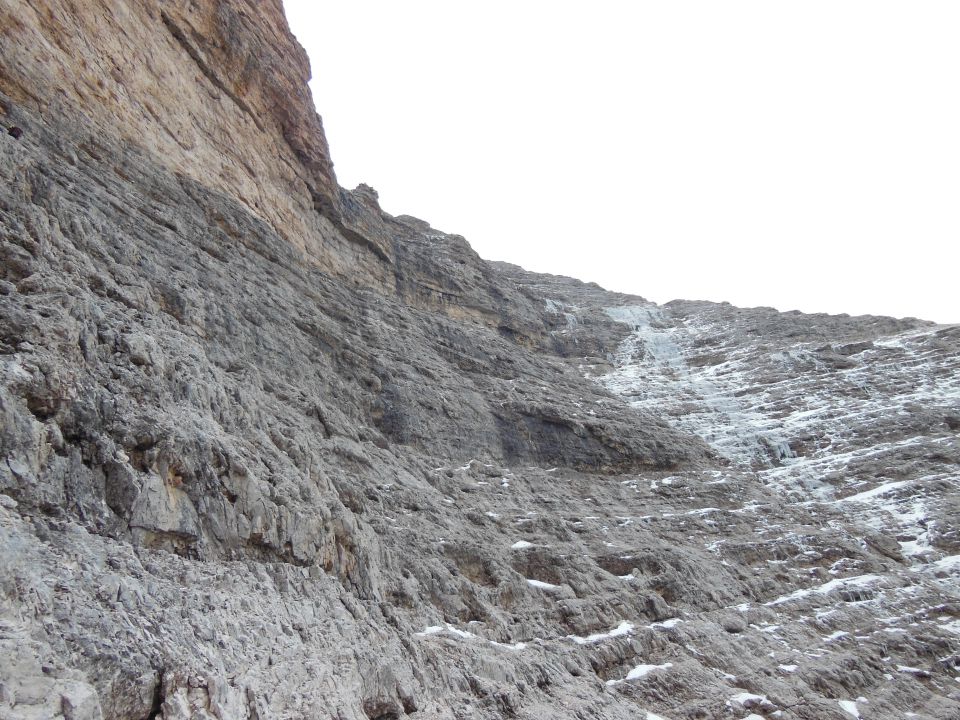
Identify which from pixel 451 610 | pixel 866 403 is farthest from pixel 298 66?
pixel 866 403

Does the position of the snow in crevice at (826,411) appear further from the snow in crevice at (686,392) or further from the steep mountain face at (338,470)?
the steep mountain face at (338,470)

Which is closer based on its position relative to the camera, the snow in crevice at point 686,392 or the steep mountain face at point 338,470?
the steep mountain face at point 338,470

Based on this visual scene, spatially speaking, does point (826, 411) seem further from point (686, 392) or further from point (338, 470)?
point (338, 470)

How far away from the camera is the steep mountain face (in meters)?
9.27

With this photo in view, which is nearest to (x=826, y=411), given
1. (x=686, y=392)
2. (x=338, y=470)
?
(x=686, y=392)

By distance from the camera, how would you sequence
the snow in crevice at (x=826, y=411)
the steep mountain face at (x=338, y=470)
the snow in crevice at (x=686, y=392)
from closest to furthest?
the steep mountain face at (x=338, y=470), the snow in crevice at (x=826, y=411), the snow in crevice at (x=686, y=392)

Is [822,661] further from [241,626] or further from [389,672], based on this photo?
[241,626]

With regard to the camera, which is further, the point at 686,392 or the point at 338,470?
the point at 686,392

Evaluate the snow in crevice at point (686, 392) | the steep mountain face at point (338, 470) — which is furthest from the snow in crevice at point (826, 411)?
the steep mountain face at point (338, 470)

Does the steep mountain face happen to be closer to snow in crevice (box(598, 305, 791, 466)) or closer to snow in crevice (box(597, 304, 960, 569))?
snow in crevice (box(597, 304, 960, 569))

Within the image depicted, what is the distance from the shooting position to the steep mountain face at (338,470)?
9273mm

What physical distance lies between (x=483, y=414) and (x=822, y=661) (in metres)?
14.6

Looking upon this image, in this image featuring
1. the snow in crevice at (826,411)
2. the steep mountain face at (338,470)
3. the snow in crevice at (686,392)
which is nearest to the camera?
the steep mountain face at (338,470)

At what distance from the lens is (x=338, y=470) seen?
17.4 meters
